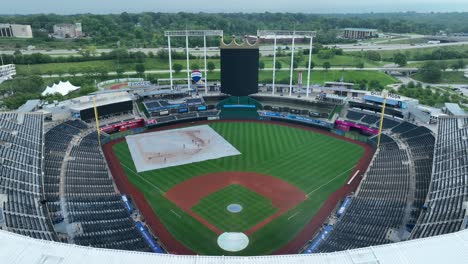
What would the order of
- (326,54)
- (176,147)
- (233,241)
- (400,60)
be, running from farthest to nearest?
(326,54), (400,60), (176,147), (233,241)

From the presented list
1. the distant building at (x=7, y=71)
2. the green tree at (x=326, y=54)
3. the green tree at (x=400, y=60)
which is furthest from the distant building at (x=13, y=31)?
the green tree at (x=400, y=60)

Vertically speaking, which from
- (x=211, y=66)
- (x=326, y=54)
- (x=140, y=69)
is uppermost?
(x=326, y=54)

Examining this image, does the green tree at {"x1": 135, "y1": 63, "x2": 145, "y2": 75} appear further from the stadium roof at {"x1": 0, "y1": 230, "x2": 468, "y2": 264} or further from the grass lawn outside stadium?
the stadium roof at {"x1": 0, "y1": 230, "x2": 468, "y2": 264}

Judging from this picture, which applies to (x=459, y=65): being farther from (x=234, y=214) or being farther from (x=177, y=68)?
(x=234, y=214)

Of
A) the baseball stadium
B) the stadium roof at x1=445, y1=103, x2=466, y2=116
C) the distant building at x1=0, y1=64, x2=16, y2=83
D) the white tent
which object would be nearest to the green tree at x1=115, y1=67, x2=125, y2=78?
the white tent

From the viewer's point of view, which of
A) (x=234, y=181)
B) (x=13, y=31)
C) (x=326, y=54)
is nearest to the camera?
(x=234, y=181)

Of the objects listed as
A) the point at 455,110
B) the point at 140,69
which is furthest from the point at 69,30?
the point at 455,110

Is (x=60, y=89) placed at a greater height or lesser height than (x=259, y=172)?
greater

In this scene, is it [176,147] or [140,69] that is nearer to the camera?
[176,147]

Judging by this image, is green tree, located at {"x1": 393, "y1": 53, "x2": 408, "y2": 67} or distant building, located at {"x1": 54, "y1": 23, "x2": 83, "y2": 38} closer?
green tree, located at {"x1": 393, "y1": 53, "x2": 408, "y2": 67}
